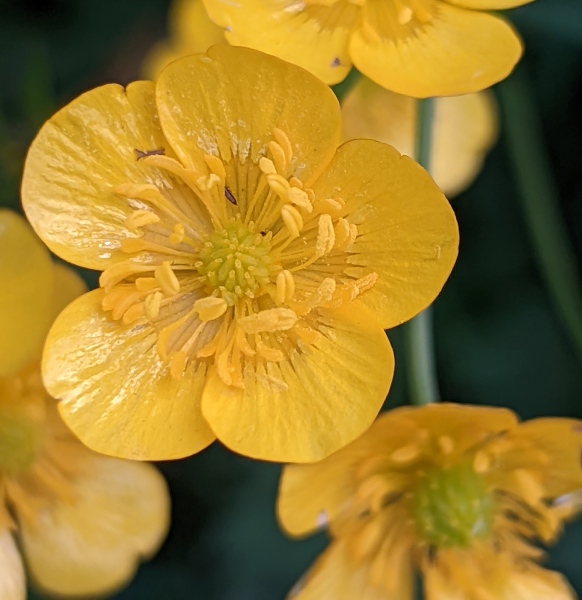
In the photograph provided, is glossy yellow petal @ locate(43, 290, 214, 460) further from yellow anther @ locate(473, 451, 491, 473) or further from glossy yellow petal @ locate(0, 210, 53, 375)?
yellow anther @ locate(473, 451, 491, 473)

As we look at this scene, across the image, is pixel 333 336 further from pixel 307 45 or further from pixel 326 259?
pixel 307 45

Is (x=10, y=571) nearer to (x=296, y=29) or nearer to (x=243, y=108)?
(x=243, y=108)

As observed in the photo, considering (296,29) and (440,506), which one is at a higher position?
(296,29)

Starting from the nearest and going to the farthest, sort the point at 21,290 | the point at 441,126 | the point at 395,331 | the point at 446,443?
1. the point at 21,290
2. the point at 446,443
3. the point at 395,331
4. the point at 441,126

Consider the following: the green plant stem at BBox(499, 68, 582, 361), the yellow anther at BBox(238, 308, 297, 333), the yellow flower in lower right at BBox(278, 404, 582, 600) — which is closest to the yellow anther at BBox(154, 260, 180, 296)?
the yellow anther at BBox(238, 308, 297, 333)

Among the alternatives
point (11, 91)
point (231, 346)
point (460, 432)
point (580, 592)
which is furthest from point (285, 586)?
point (11, 91)

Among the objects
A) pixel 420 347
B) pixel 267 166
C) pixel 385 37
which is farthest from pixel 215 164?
pixel 420 347
